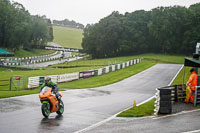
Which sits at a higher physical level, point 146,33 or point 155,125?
point 146,33

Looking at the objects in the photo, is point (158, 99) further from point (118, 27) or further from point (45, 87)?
point (118, 27)

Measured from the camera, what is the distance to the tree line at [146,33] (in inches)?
3669

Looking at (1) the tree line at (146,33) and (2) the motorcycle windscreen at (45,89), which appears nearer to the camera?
(2) the motorcycle windscreen at (45,89)

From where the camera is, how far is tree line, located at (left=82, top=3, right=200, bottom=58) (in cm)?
9319

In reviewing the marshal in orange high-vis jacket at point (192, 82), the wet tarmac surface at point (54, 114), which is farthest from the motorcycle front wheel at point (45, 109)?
the marshal in orange high-vis jacket at point (192, 82)

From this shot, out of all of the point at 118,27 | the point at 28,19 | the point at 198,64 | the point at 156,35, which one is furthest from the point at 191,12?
the point at 198,64

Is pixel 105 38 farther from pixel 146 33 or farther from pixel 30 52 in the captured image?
pixel 30 52

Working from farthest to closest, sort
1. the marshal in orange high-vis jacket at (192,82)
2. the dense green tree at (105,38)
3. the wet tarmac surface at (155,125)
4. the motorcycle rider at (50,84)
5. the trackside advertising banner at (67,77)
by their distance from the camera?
the dense green tree at (105,38), the trackside advertising banner at (67,77), the marshal in orange high-vis jacket at (192,82), the motorcycle rider at (50,84), the wet tarmac surface at (155,125)

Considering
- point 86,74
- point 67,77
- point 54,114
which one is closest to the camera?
point 54,114

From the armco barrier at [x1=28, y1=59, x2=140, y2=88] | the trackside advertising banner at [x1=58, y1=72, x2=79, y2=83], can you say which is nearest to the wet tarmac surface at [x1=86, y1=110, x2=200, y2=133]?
the armco barrier at [x1=28, y1=59, x2=140, y2=88]

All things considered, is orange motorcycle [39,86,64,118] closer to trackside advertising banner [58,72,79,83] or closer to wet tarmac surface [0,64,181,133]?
wet tarmac surface [0,64,181,133]

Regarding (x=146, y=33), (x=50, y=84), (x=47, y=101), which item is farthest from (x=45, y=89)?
(x=146, y=33)

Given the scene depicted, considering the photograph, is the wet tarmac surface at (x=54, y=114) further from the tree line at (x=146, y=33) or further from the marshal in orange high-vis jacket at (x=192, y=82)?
the tree line at (x=146, y=33)

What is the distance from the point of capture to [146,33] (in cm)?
10400
